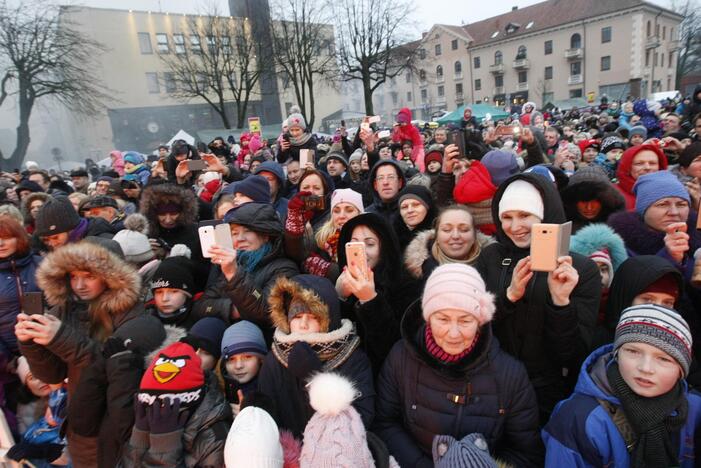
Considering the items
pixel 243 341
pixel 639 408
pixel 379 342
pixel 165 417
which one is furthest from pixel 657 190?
pixel 165 417

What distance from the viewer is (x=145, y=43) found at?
120 ft

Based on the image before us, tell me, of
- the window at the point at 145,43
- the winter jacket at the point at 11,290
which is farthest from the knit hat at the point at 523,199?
the window at the point at 145,43

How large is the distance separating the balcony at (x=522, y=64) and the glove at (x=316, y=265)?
59270mm

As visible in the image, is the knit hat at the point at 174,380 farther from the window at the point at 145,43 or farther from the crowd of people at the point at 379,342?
the window at the point at 145,43

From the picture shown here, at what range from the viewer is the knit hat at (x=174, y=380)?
77.4 inches

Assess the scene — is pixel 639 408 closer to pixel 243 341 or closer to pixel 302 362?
pixel 302 362

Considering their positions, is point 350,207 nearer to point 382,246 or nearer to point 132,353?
point 382,246

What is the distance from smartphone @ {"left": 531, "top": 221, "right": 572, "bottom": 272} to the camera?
1.79 m

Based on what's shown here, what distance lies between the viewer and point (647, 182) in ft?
9.86

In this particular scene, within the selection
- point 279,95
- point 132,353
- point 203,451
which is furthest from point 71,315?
point 279,95

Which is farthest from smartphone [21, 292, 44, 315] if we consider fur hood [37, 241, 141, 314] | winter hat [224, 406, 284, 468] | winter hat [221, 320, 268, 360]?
winter hat [224, 406, 284, 468]

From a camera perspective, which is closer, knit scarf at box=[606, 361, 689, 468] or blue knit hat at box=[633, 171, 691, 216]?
knit scarf at box=[606, 361, 689, 468]

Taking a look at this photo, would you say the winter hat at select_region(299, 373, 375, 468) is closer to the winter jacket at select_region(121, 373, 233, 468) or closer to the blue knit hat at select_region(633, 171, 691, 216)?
the winter jacket at select_region(121, 373, 233, 468)

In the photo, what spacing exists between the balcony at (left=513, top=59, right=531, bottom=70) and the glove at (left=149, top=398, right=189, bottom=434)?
60.9 metres
